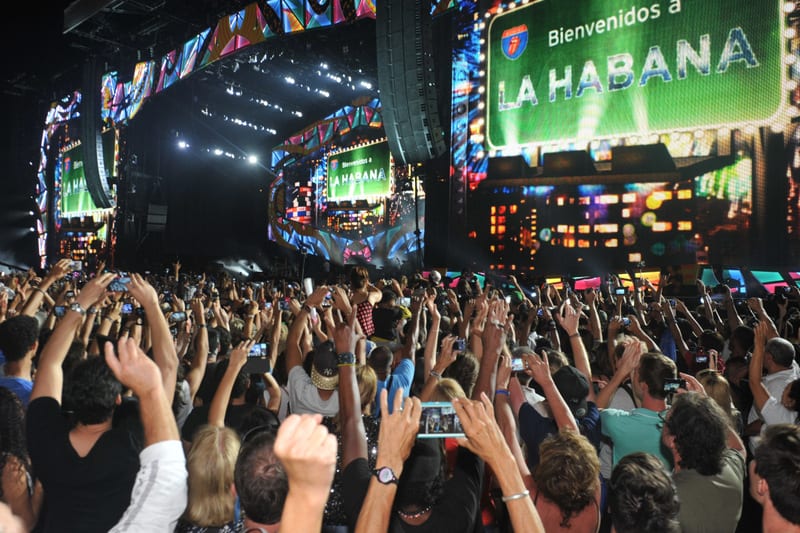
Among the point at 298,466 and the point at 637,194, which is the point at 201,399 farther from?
the point at 637,194

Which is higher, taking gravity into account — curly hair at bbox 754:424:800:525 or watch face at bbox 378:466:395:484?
watch face at bbox 378:466:395:484

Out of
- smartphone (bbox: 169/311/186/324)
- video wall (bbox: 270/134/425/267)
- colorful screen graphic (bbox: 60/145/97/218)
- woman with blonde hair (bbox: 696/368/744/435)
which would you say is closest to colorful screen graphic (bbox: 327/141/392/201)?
video wall (bbox: 270/134/425/267)

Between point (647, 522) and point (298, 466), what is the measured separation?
1075 millimetres

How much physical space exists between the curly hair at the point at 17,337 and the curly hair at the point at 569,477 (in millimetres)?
2533

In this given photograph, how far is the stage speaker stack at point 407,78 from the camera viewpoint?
7348mm

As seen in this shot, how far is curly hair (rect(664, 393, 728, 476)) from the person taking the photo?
6.45 feet

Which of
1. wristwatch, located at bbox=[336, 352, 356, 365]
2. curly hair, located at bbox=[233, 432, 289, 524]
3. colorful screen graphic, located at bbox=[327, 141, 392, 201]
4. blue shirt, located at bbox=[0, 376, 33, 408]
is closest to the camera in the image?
curly hair, located at bbox=[233, 432, 289, 524]

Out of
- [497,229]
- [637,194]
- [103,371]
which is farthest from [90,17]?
[103,371]

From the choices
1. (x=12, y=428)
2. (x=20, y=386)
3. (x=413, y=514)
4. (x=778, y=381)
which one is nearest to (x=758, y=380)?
(x=778, y=381)

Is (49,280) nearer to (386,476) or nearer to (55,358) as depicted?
(55,358)

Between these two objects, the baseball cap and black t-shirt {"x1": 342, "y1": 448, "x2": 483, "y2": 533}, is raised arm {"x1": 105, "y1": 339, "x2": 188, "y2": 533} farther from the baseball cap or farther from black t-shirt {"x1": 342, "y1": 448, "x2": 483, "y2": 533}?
the baseball cap

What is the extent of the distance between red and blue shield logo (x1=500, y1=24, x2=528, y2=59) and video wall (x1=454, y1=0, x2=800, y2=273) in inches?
1.1

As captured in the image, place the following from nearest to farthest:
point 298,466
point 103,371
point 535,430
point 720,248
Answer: point 298,466, point 103,371, point 535,430, point 720,248

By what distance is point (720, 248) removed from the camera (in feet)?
34.4
